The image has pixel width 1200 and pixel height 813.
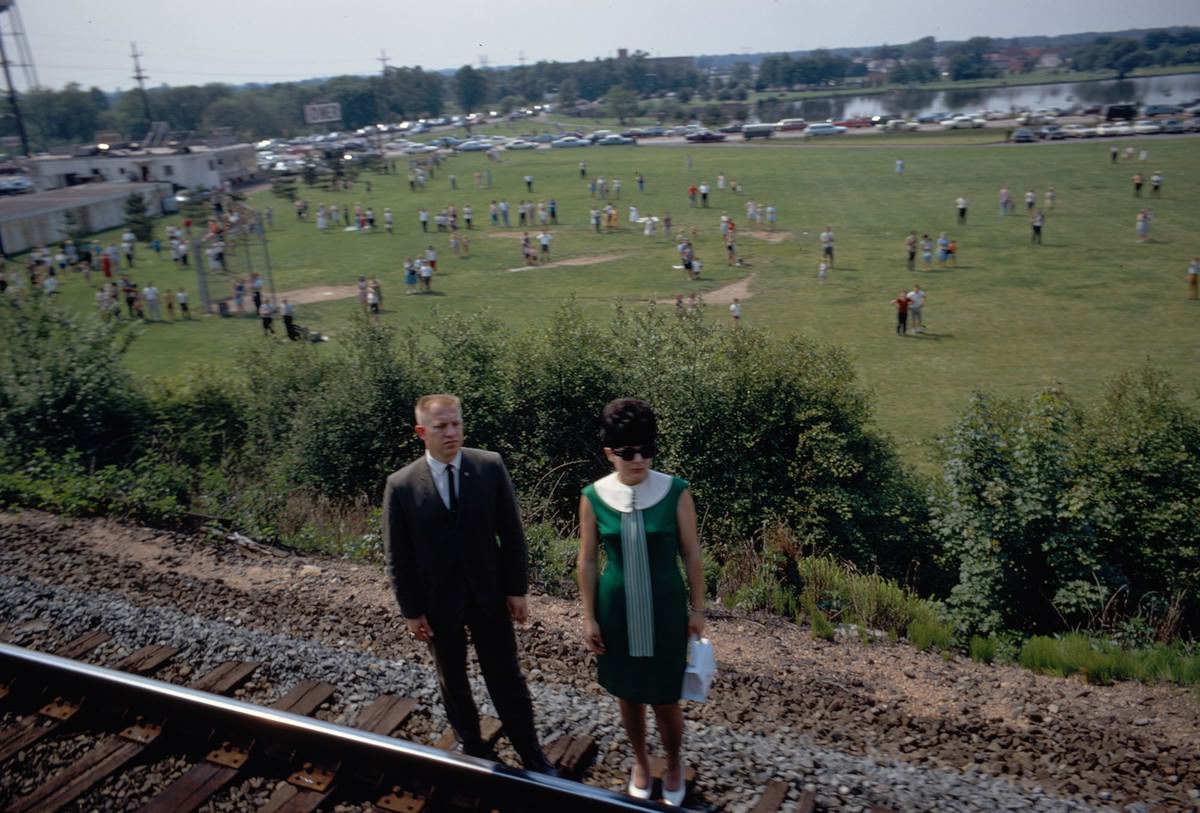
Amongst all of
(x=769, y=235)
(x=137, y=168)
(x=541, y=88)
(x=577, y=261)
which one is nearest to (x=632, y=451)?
(x=577, y=261)

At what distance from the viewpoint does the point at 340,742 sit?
4.00m

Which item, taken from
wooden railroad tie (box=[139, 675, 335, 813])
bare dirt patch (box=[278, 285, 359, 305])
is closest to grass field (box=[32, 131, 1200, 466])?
bare dirt patch (box=[278, 285, 359, 305])

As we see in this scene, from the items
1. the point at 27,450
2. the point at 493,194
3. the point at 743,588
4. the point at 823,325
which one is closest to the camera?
the point at 743,588

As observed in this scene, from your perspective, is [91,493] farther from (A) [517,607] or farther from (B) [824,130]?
(B) [824,130]

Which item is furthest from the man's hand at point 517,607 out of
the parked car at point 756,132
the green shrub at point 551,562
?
the parked car at point 756,132

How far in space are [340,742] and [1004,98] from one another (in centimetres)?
13510

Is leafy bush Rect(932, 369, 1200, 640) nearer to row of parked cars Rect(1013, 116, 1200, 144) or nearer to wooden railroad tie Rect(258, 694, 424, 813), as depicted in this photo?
wooden railroad tie Rect(258, 694, 424, 813)

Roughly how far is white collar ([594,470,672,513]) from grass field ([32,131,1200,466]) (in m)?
10.5

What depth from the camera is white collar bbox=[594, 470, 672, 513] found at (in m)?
3.83

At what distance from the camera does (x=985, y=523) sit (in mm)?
9727

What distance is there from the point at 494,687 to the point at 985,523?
6.99m

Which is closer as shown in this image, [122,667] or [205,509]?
[122,667]

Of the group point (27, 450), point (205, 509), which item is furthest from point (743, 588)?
point (27, 450)

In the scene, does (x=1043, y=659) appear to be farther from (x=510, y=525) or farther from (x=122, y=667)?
(x=122, y=667)
